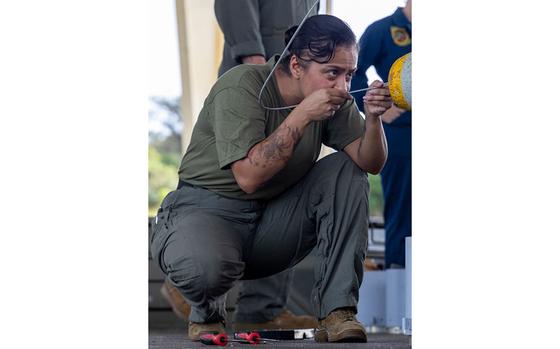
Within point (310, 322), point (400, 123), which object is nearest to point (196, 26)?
point (400, 123)

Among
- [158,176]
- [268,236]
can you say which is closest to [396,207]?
[158,176]

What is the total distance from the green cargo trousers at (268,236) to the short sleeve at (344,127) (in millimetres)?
35

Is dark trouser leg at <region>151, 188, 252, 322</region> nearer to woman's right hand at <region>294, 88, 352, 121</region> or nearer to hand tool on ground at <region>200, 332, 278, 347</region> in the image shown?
hand tool on ground at <region>200, 332, 278, 347</region>

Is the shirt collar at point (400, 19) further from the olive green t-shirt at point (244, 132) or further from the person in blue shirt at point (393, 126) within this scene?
the olive green t-shirt at point (244, 132)

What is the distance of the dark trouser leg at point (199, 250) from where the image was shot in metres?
1.70

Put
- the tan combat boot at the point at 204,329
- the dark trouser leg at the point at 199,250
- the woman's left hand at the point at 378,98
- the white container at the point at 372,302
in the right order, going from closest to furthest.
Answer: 1. the woman's left hand at the point at 378,98
2. the dark trouser leg at the point at 199,250
3. the tan combat boot at the point at 204,329
4. the white container at the point at 372,302

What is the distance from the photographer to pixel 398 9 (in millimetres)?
1844

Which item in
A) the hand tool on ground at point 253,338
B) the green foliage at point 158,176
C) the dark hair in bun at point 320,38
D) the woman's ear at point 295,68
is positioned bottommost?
the hand tool on ground at point 253,338

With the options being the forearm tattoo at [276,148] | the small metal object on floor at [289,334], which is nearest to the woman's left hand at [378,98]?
the forearm tattoo at [276,148]

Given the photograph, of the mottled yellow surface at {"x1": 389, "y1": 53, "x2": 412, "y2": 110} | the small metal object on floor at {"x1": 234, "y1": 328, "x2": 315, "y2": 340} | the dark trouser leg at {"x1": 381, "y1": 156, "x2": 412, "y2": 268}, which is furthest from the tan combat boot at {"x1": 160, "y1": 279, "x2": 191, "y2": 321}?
the mottled yellow surface at {"x1": 389, "y1": 53, "x2": 412, "y2": 110}

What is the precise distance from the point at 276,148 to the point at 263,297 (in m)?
0.87

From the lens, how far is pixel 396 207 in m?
2.63

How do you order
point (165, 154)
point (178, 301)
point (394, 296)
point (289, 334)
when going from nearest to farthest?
point (289, 334) → point (178, 301) → point (394, 296) → point (165, 154)

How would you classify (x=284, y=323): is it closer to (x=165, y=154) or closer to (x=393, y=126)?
(x=393, y=126)
